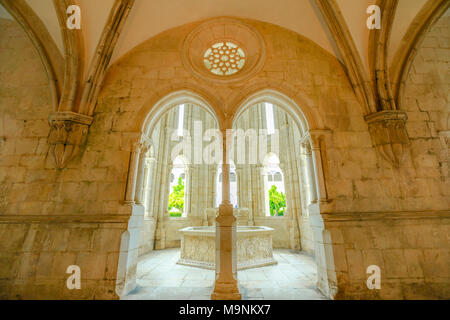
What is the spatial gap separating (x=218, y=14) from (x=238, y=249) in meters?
5.63

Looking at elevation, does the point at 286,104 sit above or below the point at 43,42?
below

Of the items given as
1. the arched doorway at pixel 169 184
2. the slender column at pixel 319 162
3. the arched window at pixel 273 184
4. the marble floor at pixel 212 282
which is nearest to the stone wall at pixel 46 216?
the arched doorway at pixel 169 184

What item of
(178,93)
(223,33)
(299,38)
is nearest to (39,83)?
(178,93)

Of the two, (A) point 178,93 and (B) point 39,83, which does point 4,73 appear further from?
(A) point 178,93

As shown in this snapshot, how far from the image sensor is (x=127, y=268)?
9.77 ft

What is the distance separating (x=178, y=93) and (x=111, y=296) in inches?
146

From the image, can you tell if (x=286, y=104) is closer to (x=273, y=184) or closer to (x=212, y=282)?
(x=212, y=282)

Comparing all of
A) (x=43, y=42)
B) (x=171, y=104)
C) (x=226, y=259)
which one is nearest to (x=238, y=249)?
(x=226, y=259)

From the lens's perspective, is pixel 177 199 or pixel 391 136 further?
pixel 177 199

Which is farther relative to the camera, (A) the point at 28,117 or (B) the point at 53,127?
(A) the point at 28,117

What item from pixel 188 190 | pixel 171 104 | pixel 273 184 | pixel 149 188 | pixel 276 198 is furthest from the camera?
pixel 276 198

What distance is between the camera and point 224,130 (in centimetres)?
354

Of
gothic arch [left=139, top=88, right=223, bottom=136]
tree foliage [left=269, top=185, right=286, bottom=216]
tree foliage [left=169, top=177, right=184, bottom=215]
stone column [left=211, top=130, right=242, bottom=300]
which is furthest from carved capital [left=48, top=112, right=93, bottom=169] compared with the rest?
tree foliage [left=269, top=185, right=286, bottom=216]

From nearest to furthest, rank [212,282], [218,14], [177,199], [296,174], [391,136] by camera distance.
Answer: [391,136] → [212,282] → [218,14] → [296,174] → [177,199]
